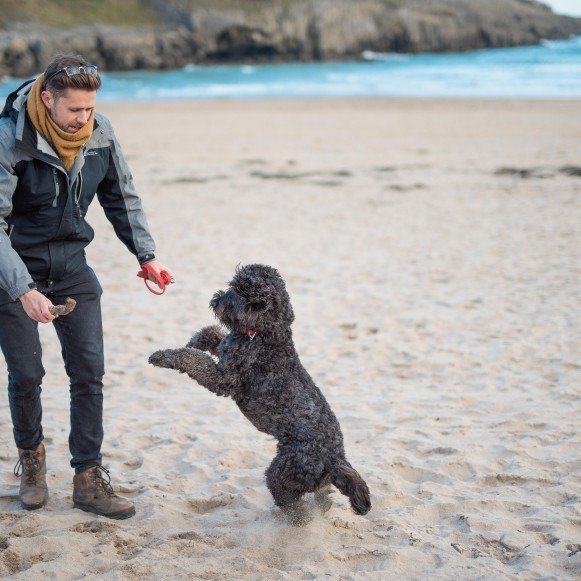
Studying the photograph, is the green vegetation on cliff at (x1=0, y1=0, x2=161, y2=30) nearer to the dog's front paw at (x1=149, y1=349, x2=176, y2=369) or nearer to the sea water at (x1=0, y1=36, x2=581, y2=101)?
the sea water at (x1=0, y1=36, x2=581, y2=101)

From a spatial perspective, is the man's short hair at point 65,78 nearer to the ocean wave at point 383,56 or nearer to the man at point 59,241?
the man at point 59,241

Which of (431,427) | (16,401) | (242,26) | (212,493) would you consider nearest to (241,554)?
(212,493)

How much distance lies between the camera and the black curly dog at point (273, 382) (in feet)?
10.7

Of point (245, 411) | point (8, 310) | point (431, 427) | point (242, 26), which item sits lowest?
point (431, 427)

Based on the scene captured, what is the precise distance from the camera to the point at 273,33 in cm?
6225

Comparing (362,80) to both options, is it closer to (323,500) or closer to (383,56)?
(383,56)

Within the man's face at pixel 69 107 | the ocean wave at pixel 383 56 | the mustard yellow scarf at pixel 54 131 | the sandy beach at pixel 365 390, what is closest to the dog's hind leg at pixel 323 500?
the sandy beach at pixel 365 390

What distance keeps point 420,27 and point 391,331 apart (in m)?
71.4

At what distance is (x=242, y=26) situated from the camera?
61219 mm

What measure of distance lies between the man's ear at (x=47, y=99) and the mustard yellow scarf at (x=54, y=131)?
1 cm

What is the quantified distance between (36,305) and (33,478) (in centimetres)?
119

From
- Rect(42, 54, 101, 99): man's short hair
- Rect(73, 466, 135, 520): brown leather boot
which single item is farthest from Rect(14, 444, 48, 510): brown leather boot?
Rect(42, 54, 101, 99): man's short hair

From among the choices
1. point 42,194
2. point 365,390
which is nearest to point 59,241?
point 42,194

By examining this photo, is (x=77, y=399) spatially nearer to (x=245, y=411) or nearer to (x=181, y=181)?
(x=245, y=411)
